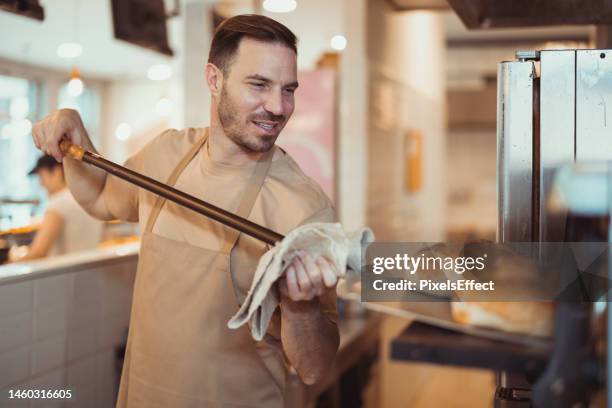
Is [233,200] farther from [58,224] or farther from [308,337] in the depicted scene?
[58,224]

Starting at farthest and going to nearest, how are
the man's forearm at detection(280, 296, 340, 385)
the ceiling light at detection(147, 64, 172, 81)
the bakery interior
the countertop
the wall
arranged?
the wall
the ceiling light at detection(147, 64, 172, 81)
the countertop
the bakery interior
the man's forearm at detection(280, 296, 340, 385)

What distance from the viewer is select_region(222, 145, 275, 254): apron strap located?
3.72 ft

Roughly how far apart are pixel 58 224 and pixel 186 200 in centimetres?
55

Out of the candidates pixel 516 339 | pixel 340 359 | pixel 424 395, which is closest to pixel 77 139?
pixel 516 339

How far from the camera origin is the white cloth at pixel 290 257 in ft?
3.13

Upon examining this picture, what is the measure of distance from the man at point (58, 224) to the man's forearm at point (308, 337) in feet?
Answer: 1.74

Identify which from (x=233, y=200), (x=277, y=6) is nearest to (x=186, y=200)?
(x=233, y=200)

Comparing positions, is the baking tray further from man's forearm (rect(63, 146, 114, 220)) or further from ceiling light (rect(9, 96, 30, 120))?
ceiling light (rect(9, 96, 30, 120))

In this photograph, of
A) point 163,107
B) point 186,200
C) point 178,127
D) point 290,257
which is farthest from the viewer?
point 163,107

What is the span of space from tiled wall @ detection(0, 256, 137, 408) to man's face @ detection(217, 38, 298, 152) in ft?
1.45

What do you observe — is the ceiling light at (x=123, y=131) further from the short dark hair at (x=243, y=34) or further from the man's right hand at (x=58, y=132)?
the short dark hair at (x=243, y=34)

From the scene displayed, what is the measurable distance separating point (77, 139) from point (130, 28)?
29 cm

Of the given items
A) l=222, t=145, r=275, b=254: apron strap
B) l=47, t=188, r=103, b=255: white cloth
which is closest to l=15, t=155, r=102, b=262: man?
l=47, t=188, r=103, b=255: white cloth

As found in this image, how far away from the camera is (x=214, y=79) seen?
1.13 m
